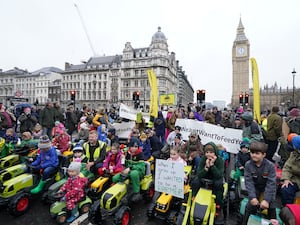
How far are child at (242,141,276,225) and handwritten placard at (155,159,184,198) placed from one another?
1.03 m

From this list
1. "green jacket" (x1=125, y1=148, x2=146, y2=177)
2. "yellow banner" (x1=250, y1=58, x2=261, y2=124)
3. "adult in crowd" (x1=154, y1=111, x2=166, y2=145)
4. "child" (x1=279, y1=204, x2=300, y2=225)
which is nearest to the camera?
"child" (x1=279, y1=204, x2=300, y2=225)

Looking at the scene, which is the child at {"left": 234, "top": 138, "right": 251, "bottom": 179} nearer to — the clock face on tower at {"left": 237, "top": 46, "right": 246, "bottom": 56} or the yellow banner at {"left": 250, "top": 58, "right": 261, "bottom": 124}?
the yellow banner at {"left": 250, "top": 58, "right": 261, "bottom": 124}

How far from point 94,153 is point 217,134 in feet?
10.7

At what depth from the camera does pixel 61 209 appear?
368 centimetres

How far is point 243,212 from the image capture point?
331cm

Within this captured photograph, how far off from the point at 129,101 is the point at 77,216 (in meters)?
61.1

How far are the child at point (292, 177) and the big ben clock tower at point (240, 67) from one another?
92.8 meters

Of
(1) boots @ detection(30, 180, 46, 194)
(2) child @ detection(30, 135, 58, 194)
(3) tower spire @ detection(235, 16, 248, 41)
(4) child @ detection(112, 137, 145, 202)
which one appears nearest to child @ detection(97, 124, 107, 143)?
(2) child @ detection(30, 135, 58, 194)

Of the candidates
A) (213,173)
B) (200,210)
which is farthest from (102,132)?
(200,210)

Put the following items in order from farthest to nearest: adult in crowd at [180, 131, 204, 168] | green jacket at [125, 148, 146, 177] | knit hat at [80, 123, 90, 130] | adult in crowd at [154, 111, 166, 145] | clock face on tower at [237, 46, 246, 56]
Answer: clock face on tower at [237, 46, 246, 56]
adult in crowd at [154, 111, 166, 145]
knit hat at [80, 123, 90, 130]
adult in crowd at [180, 131, 204, 168]
green jacket at [125, 148, 146, 177]

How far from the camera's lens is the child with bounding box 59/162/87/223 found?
12.3 feet

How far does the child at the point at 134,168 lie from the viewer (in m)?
4.05

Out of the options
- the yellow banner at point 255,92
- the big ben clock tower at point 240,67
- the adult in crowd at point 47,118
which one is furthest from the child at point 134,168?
the big ben clock tower at point 240,67

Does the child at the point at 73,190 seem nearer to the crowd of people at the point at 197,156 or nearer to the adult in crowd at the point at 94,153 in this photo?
the crowd of people at the point at 197,156
